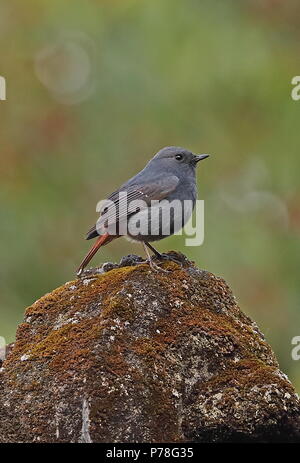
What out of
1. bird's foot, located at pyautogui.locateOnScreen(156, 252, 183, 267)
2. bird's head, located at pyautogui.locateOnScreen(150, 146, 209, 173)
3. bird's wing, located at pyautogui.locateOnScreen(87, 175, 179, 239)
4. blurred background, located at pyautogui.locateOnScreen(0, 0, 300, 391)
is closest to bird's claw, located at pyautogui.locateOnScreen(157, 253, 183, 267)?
bird's foot, located at pyautogui.locateOnScreen(156, 252, 183, 267)

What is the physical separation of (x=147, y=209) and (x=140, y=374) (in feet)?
6.09

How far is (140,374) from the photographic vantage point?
13.7ft

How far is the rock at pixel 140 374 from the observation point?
4.03 m

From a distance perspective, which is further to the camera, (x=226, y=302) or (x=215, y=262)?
(x=215, y=262)

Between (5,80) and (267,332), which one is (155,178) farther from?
(5,80)

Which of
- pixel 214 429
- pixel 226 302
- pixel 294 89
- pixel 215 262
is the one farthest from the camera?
pixel 294 89

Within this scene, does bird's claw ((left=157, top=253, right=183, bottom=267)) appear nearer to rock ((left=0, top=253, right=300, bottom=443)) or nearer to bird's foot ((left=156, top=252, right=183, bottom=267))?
bird's foot ((left=156, top=252, right=183, bottom=267))

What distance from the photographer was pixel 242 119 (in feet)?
37.1

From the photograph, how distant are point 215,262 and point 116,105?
101 inches

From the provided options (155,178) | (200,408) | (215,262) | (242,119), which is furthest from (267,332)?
(200,408)

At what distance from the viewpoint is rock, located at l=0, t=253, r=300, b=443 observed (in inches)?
159

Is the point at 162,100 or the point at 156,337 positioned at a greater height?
the point at 162,100

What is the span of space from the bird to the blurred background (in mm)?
3895

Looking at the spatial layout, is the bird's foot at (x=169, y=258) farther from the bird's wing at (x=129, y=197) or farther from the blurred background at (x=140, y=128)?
the blurred background at (x=140, y=128)
